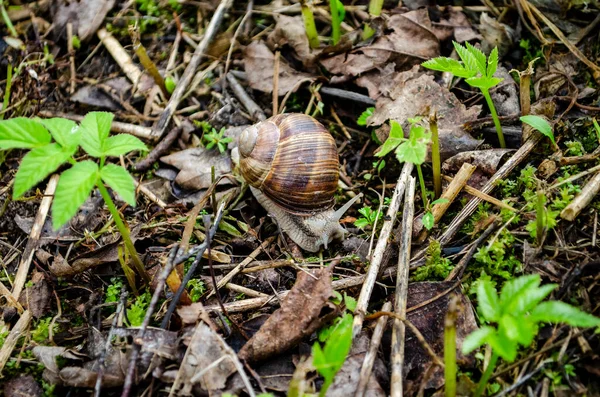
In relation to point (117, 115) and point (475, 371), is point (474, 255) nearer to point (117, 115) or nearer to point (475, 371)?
point (475, 371)

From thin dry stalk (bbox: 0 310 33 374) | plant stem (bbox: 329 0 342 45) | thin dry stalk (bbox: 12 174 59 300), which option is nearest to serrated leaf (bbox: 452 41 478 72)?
plant stem (bbox: 329 0 342 45)

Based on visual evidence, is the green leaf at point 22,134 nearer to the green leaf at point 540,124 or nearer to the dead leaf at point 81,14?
the dead leaf at point 81,14

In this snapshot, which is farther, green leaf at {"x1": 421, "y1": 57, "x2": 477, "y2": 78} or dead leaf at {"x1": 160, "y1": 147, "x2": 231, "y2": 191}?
dead leaf at {"x1": 160, "y1": 147, "x2": 231, "y2": 191}

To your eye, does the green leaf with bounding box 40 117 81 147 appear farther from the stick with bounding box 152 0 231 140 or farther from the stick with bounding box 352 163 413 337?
the stick with bounding box 352 163 413 337

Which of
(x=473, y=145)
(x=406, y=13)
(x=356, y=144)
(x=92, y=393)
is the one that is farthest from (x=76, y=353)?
(x=406, y=13)

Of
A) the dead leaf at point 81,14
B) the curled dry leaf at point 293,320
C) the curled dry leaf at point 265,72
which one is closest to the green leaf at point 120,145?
the curled dry leaf at point 293,320
